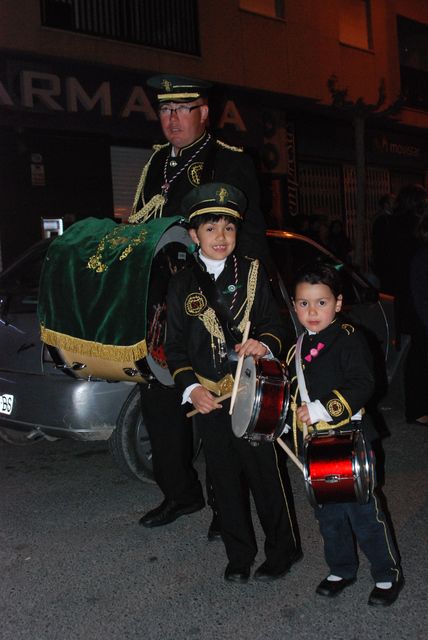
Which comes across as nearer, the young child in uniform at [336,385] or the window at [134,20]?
the young child in uniform at [336,385]

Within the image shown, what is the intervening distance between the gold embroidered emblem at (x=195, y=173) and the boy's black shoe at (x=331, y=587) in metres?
2.00

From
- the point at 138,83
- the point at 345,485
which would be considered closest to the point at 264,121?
the point at 138,83

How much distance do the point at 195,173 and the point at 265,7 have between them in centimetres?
1300

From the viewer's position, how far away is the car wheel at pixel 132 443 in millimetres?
4766

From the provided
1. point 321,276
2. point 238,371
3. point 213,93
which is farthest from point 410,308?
point 213,93

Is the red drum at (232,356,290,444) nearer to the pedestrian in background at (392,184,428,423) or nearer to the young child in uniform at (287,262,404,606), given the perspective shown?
the young child in uniform at (287,262,404,606)

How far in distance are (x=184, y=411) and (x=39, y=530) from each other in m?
1.05

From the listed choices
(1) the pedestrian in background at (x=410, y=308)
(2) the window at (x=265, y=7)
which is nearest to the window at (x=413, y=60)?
(2) the window at (x=265, y=7)

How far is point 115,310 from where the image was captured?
3.65 metres

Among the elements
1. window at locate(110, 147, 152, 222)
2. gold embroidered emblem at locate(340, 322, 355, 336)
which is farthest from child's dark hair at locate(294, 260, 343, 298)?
window at locate(110, 147, 152, 222)

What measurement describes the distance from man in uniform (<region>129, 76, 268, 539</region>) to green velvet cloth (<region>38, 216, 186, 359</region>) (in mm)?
337

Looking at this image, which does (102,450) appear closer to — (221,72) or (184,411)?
(184,411)

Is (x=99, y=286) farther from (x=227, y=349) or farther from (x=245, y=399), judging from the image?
(x=245, y=399)

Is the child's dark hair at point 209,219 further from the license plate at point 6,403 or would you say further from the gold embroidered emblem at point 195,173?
the license plate at point 6,403
